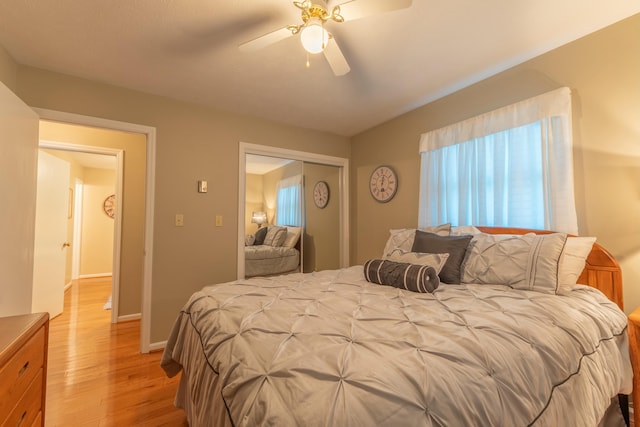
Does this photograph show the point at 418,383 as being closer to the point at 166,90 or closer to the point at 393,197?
the point at 393,197

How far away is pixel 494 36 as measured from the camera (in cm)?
187

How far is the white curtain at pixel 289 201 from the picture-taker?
137 inches

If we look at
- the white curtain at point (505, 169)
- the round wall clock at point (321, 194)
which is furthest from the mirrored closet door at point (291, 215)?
the white curtain at point (505, 169)

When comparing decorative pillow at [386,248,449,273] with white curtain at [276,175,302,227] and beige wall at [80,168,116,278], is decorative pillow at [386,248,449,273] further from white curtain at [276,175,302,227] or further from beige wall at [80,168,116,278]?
beige wall at [80,168,116,278]

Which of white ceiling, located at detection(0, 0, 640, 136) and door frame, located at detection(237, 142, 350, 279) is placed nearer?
white ceiling, located at detection(0, 0, 640, 136)

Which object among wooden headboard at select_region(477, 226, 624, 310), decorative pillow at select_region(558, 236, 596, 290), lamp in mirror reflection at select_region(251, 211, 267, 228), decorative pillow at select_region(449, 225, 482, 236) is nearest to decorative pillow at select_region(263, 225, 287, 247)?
lamp in mirror reflection at select_region(251, 211, 267, 228)

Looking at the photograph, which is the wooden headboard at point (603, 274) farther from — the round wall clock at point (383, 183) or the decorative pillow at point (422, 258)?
the round wall clock at point (383, 183)

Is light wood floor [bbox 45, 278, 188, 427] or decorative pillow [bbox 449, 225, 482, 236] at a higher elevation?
decorative pillow [bbox 449, 225, 482, 236]

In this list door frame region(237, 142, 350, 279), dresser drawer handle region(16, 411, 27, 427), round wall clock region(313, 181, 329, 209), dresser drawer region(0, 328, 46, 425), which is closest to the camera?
dresser drawer region(0, 328, 46, 425)

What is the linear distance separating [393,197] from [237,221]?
1.86 m

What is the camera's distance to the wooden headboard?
166 cm

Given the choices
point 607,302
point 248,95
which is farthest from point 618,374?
point 248,95

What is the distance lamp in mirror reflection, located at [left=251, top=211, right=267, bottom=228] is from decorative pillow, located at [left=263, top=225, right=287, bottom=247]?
5.3 inches

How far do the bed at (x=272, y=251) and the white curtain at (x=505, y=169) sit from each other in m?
1.63
